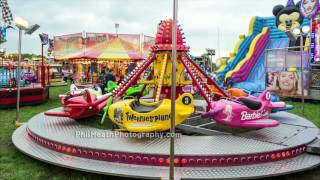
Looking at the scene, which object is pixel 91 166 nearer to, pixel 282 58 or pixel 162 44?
pixel 162 44

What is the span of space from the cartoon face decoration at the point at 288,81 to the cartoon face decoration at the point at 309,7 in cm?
227

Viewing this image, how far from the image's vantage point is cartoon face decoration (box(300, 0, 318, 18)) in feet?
34.7

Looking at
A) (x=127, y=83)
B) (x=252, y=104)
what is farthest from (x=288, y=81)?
(x=127, y=83)

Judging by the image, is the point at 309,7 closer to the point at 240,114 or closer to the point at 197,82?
the point at 197,82

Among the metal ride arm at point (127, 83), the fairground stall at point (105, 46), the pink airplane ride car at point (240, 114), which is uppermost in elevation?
the fairground stall at point (105, 46)

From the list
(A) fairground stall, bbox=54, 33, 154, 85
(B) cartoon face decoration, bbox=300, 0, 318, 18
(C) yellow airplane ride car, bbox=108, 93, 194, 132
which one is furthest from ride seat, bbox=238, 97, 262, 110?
(A) fairground stall, bbox=54, 33, 154, 85

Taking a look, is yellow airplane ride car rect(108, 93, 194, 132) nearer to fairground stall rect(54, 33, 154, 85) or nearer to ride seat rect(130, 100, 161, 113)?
ride seat rect(130, 100, 161, 113)

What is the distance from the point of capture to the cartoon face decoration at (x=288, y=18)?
13.9m

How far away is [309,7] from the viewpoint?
1079 cm

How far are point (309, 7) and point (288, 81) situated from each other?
2796mm

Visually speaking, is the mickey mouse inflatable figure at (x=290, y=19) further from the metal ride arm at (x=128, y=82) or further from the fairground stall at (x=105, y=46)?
the metal ride arm at (x=128, y=82)

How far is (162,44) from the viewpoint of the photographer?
5.36 metres

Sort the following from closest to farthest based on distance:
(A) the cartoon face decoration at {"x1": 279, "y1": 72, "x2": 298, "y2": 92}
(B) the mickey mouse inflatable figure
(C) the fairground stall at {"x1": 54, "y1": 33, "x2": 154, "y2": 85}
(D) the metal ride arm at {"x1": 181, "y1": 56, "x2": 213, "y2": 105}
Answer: (D) the metal ride arm at {"x1": 181, "y1": 56, "x2": 213, "y2": 105} < (A) the cartoon face decoration at {"x1": 279, "y1": 72, "x2": 298, "y2": 92} < (C) the fairground stall at {"x1": 54, "y1": 33, "x2": 154, "y2": 85} < (B) the mickey mouse inflatable figure

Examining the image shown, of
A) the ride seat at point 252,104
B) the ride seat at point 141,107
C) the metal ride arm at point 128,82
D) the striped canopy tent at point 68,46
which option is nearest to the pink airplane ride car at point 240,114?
the ride seat at point 252,104
